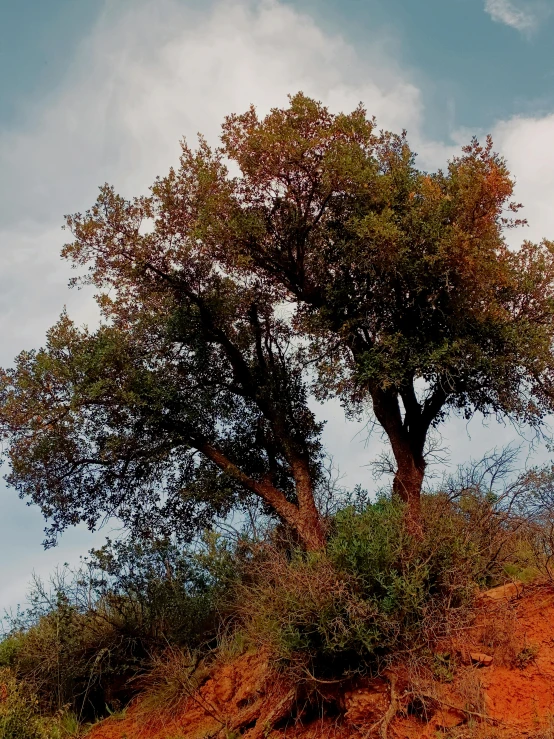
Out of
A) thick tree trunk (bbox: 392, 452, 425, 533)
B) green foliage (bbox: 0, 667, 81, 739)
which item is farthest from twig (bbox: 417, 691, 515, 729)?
green foliage (bbox: 0, 667, 81, 739)

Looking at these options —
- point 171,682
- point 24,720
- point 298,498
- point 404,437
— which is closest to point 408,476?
point 404,437

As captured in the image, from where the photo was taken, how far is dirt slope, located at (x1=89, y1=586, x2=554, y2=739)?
10773mm

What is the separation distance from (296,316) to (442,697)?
11462 mm

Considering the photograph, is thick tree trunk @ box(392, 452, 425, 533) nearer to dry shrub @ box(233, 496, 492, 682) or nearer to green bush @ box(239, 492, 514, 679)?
green bush @ box(239, 492, 514, 679)

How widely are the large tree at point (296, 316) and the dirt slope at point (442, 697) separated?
12.1ft

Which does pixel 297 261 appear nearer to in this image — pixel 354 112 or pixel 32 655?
pixel 354 112

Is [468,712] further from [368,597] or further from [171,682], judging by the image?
[171,682]

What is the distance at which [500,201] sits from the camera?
1736cm

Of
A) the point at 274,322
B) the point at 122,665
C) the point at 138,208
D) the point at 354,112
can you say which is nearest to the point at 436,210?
the point at 354,112

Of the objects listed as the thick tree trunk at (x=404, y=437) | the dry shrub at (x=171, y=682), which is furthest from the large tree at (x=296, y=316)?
the dry shrub at (x=171, y=682)

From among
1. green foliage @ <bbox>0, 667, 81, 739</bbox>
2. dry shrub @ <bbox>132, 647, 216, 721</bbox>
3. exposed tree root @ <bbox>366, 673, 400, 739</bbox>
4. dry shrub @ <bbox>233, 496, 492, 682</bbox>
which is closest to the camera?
exposed tree root @ <bbox>366, 673, 400, 739</bbox>

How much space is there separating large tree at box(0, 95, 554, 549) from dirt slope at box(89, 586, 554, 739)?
12.1ft

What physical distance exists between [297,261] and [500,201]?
506 centimetres

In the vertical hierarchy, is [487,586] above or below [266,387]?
below
